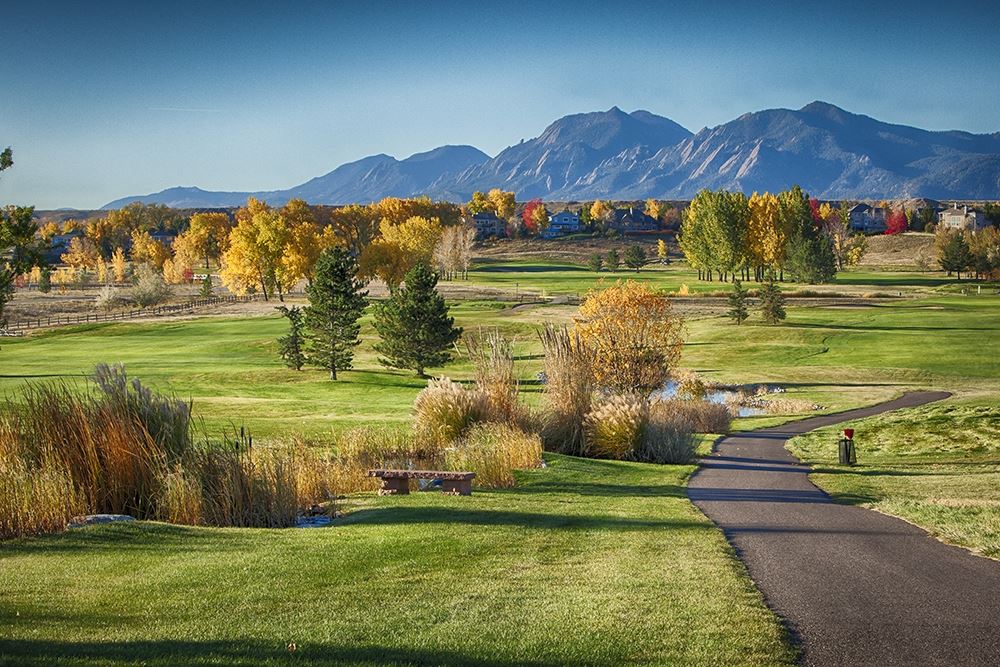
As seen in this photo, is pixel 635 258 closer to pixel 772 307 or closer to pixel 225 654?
pixel 772 307

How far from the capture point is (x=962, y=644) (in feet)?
29.9

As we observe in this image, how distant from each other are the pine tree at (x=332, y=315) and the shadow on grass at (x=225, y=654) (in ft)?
163

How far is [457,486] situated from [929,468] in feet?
47.9

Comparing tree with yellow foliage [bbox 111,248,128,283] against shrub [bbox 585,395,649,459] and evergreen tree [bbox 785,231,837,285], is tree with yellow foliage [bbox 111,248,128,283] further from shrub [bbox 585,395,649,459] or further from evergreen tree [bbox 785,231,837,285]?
shrub [bbox 585,395,649,459]

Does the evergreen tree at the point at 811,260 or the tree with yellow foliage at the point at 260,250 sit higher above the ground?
the tree with yellow foliage at the point at 260,250

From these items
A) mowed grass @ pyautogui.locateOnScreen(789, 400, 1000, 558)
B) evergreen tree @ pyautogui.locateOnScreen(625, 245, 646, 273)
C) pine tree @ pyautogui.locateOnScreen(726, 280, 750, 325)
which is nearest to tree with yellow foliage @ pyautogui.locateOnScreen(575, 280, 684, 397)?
mowed grass @ pyautogui.locateOnScreen(789, 400, 1000, 558)

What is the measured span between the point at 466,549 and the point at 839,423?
32237 millimetres

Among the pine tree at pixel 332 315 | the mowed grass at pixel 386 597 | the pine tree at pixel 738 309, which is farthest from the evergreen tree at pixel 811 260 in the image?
the mowed grass at pixel 386 597

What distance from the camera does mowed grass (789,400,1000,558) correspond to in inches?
627

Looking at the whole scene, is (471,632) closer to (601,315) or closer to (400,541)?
(400,541)

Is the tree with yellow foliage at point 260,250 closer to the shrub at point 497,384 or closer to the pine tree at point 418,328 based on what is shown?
the pine tree at point 418,328

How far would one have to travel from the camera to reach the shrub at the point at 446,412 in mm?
25297

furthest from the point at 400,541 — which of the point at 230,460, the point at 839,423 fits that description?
the point at 839,423

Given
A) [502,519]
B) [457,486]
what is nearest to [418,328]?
[457,486]
